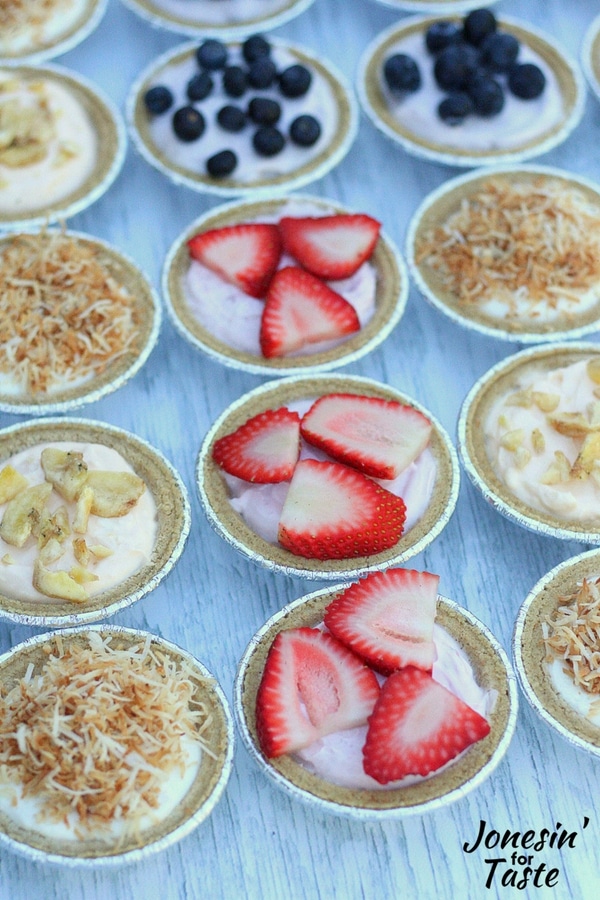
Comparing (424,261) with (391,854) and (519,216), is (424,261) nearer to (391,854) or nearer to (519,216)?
(519,216)

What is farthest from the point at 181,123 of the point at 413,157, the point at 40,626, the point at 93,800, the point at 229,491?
the point at 93,800

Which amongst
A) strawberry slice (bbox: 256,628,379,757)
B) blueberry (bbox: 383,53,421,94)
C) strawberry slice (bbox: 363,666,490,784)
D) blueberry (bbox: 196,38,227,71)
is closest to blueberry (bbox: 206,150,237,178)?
blueberry (bbox: 196,38,227,71)

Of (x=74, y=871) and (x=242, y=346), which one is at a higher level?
(x=242, y=346)

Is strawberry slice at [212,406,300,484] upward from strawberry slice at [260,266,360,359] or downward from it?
downward

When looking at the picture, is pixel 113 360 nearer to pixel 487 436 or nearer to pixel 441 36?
pixel 487 436

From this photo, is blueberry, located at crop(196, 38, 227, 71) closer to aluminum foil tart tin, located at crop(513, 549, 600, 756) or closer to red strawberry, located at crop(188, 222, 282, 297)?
red strawberry, located at crop(188, 222, 282, 297)

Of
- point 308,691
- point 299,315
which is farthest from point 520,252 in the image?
point 308,691

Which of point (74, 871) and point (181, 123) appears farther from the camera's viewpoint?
point (181, 123)
